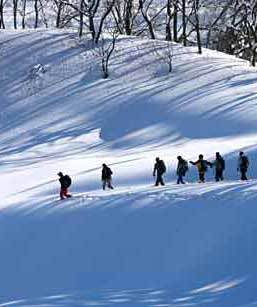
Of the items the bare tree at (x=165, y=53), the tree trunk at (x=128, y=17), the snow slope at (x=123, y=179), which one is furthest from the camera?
the tree trunk at (x=128, y=17)

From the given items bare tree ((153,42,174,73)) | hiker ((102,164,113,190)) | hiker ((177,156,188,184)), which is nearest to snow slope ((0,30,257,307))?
bare tree ((153,42,174,73))

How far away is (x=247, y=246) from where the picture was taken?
19734mm

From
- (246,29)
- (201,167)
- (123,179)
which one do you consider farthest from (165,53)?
(201,167)

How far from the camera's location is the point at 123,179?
29234 mm

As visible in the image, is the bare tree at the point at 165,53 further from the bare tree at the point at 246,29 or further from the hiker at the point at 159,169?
the hiker at the point at 159,169

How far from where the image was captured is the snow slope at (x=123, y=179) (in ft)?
64.0

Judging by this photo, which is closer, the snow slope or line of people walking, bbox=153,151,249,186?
the snow slope

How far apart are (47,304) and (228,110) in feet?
74.9

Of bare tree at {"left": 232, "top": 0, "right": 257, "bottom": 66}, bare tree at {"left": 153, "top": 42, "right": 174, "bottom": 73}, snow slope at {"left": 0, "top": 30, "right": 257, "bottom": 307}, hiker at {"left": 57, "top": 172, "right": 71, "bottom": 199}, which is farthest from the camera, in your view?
bare tree at {"left": 232, "top": 0, "right": 257, "bottom": 66}

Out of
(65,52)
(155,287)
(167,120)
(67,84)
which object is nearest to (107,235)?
(155,287)

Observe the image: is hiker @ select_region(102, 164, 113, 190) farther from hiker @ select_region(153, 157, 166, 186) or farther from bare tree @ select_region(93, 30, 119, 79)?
bare tree @ select_region(93, 30, 119, 79)

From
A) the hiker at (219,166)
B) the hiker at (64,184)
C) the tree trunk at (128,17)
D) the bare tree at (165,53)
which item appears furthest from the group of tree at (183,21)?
the hiker at (64,184)

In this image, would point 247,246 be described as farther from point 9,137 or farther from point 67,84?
point 67,84

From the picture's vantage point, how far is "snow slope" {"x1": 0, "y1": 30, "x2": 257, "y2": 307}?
1952cm
